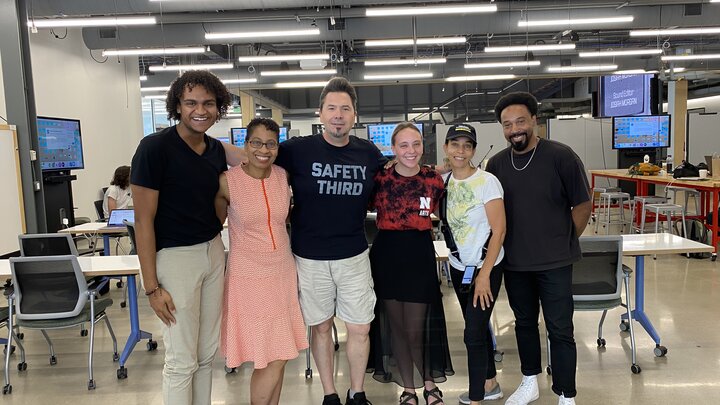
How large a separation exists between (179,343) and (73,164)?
245 inches

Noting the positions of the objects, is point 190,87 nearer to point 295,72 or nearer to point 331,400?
point 331,400

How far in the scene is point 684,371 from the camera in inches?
119

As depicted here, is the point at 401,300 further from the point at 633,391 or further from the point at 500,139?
the point at 500,139

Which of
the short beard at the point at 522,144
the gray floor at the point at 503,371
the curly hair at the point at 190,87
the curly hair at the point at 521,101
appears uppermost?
the curly hair at the point at 190,87

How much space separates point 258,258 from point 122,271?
143cm

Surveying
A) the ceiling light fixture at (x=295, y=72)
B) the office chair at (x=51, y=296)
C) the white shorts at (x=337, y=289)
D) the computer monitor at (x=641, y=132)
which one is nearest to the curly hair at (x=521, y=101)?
the white shorts at (x=337, y=289)

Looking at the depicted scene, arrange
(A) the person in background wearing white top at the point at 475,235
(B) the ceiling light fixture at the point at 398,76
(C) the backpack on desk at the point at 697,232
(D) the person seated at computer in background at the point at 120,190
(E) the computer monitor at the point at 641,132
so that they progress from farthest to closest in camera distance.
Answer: (B) the ceiling light fixture at the point at 398,76 → (E) the computer monitor at the point at 641,132 → (C) the backpack on desk at the point at 697,232 → (D) the person seated at computer in background at the point at 120,190 → (A) the person in background wearing white top at the point at 475,235

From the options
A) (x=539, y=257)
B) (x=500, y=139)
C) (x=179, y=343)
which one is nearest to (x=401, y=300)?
(x=539, y=257)

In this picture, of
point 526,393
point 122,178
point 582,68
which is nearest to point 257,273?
point 526,393

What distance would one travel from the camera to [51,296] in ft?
10.1

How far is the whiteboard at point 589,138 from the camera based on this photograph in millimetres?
10797

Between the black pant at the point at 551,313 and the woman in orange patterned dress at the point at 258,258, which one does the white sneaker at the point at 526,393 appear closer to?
the black pant at the point at 551,313

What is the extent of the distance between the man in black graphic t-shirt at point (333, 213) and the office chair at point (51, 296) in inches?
63.1

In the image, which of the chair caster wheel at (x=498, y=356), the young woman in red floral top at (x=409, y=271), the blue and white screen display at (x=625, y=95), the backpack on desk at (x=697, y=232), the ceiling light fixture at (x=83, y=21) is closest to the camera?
the young woman in red floral top at (x=409, y=271)
